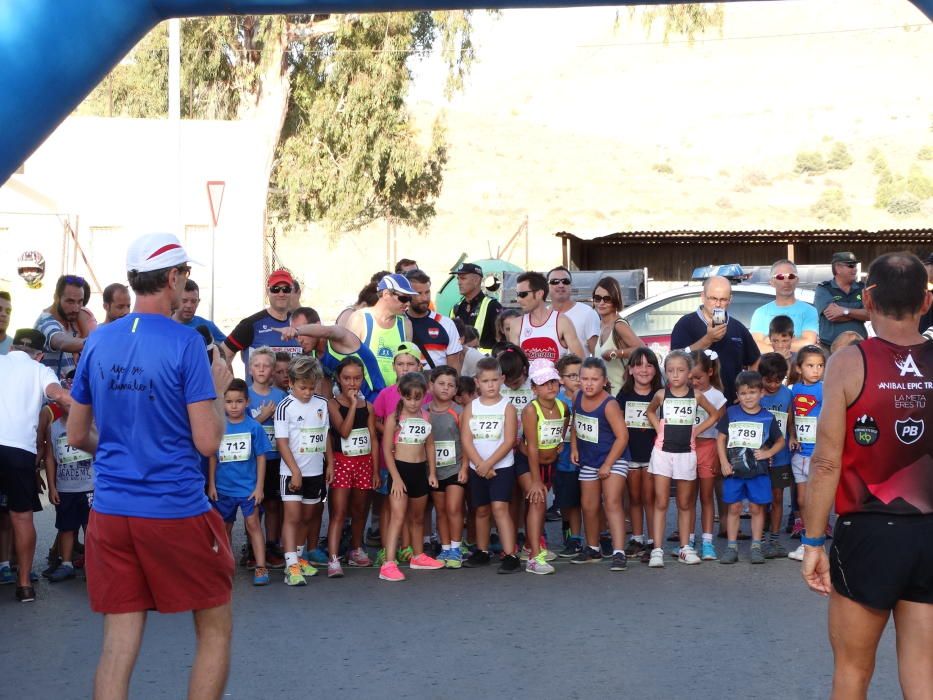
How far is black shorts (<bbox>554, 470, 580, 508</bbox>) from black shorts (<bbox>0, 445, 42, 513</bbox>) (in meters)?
3.46

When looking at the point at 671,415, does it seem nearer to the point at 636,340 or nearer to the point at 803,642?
the point at 636,340

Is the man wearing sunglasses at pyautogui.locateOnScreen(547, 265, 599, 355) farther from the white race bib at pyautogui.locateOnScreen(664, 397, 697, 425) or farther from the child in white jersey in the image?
the child in white jersey

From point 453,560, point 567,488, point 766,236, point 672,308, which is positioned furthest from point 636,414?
point 766,236

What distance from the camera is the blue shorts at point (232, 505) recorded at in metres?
7.79

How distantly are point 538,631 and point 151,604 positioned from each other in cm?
263

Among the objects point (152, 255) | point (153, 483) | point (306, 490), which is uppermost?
point (152, 255)

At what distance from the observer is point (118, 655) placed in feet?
14.2

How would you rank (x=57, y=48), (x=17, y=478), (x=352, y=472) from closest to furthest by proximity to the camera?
(x=57, y=48) → (x=17, y=478) → (x=352, y=472)

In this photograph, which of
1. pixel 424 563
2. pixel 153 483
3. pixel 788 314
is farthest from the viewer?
pixel 788 314

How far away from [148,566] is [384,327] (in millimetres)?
4565

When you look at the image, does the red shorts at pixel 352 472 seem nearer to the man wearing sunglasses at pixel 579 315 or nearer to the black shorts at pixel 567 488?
the black shorts at pixel 567 488

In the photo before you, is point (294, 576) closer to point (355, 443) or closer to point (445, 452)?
point (355, 443)

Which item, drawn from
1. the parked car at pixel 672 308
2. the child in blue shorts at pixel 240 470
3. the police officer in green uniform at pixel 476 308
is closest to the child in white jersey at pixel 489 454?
the child in blue shorts at pixel 240 470

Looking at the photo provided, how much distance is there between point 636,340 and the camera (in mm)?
9562
